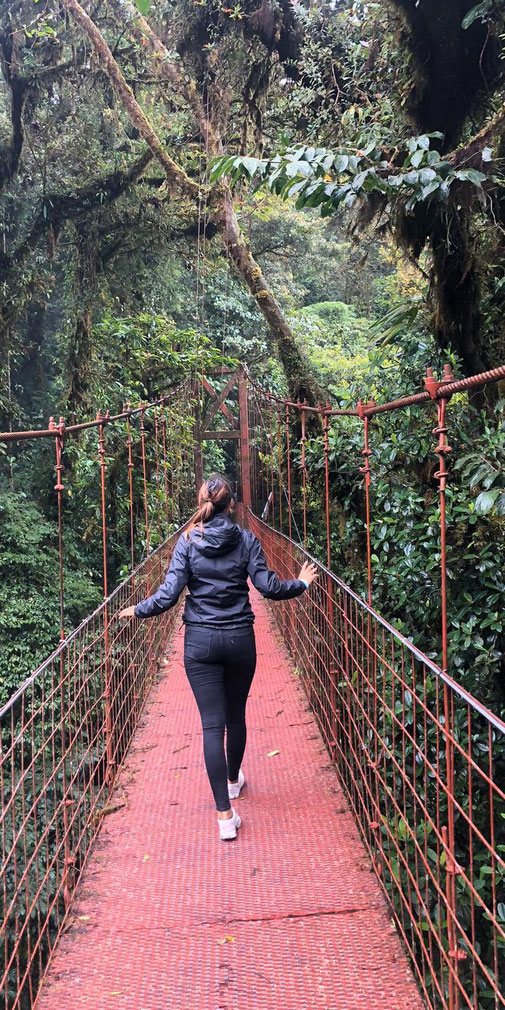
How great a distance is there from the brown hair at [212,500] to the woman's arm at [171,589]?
6 centimetres

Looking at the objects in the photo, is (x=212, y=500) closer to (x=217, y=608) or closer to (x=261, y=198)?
(x=217, y=608)

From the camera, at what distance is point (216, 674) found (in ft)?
6.95

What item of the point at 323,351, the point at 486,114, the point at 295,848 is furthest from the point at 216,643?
the point at 323,351

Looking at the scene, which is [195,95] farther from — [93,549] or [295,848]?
[295,848]

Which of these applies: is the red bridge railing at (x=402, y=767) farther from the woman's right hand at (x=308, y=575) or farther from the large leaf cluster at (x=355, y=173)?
the large leaf cluster at (x=355, y=173)

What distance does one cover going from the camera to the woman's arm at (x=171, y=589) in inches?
82.4

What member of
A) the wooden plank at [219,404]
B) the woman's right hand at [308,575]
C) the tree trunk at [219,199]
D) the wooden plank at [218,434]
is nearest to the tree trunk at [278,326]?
the tree trunk at [219,199]

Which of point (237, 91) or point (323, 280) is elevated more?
point (323, 280)

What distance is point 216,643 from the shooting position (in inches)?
82.0

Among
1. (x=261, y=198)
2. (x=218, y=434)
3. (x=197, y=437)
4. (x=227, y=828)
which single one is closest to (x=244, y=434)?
(x=218, y=434)

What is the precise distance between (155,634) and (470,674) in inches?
90.7

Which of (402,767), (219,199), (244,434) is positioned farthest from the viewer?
(244,434)

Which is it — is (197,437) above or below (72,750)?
above

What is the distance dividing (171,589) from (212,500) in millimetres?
303
